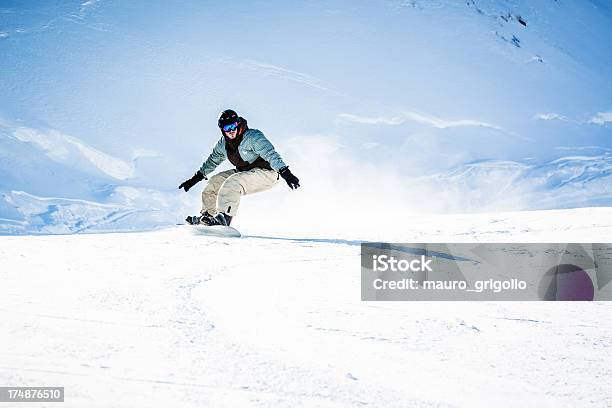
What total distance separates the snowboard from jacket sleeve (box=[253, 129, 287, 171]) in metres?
0.65

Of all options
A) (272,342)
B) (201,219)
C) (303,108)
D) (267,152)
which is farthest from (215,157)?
(303,108)

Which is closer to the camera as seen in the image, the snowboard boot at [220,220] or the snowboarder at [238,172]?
the snowboard boot at [220,220]

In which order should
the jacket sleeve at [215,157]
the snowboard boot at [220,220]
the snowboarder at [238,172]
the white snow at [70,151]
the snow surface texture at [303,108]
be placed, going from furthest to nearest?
the white snow at [70,151], the snow surface texture at [303,108], the jacket sleeve at [215,157], the snowboarder at [238,172], the snowboard boot at [220,220]

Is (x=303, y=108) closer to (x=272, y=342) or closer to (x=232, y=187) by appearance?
(x=232, y=187)

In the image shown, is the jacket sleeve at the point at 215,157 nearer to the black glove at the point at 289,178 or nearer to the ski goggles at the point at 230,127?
the ski goggles at the point at 230,127

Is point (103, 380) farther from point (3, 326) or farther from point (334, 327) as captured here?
point (334, 327)

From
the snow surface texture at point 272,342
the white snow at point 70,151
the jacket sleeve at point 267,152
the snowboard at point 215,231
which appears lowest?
the snow surface texture at point 272,342

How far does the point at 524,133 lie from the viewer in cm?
1644

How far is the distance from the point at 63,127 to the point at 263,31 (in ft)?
19.4

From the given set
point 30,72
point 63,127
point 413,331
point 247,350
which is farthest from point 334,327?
point 30,72

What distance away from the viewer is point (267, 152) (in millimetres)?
4836

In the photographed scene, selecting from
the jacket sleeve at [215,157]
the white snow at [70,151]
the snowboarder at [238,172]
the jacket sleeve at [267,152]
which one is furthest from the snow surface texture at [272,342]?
the white snow at [70,151]

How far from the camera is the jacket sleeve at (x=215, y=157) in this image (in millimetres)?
5152

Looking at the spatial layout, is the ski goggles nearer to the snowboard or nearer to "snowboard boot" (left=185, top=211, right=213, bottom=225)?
"snowboard boot" (left=185, top=211, right=213, bottom=225)
